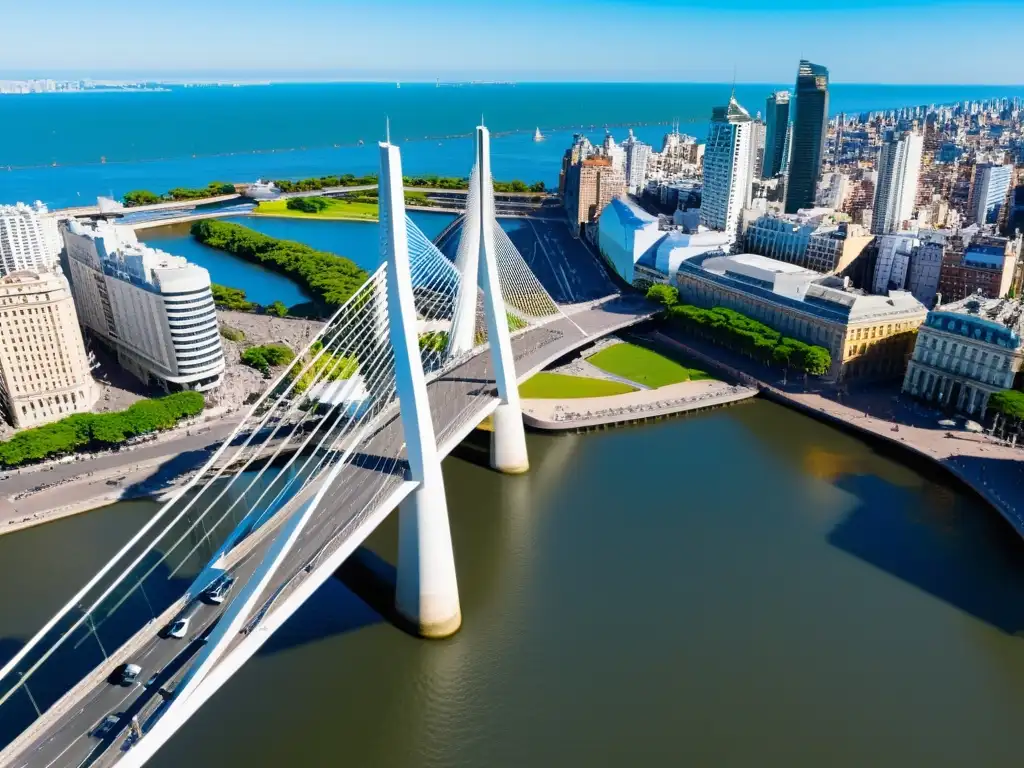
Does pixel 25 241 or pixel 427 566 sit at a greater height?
pixel 25 241

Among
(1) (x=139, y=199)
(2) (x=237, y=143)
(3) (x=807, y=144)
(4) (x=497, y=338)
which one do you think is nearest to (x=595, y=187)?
(3) (x=807, y=144)

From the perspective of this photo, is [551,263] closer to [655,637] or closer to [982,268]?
[982,268]

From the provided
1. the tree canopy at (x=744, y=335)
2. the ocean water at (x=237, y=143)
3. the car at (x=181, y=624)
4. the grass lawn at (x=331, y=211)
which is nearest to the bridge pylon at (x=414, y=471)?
the car at (x=181, y=624)

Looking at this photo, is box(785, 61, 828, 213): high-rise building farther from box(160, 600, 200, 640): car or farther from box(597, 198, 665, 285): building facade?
box(160, 600, 200, 640): car

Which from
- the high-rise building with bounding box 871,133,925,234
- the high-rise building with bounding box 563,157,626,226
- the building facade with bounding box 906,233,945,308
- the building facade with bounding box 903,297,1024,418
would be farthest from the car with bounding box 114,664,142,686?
the high-rise building with bounding box 871,133,925,234

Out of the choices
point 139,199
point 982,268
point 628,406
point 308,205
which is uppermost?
point 139,199

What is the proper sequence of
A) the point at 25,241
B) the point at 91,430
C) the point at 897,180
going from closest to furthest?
the point at 91,430 → the point at 25,241 → the point at 897,180

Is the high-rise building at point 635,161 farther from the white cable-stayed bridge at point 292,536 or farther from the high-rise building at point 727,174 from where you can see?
the white cable-stayed bridge at point 292,536

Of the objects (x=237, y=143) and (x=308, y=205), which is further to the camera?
(x=237, y=143)
